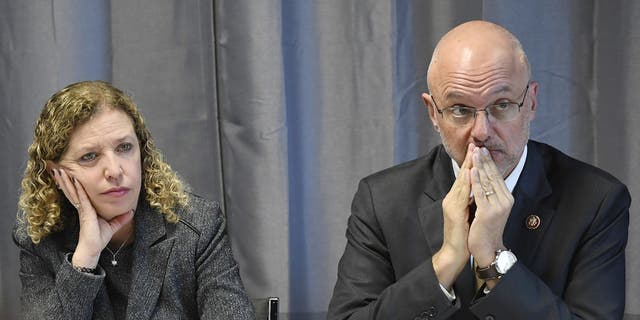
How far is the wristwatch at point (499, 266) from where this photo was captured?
6.05ft

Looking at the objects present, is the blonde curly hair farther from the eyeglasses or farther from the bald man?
the eyeglasses

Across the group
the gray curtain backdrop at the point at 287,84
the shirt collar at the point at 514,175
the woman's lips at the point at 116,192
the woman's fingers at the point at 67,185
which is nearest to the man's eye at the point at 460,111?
the shirt collar at the point at 514,175

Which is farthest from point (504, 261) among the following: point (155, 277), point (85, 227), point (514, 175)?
point (85, 227)

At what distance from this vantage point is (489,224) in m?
1.86

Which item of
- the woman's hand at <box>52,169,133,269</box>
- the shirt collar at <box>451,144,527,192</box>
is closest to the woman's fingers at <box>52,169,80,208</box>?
the woman's hand at <box>52,169,133,269</box>

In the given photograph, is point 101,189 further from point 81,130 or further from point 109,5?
point 109,5

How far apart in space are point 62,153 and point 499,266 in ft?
3.65

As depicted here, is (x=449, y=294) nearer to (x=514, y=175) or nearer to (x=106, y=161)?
(x=514, y=175)

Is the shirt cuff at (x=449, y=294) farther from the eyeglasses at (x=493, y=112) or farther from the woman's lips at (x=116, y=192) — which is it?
the woman's lips at (x=116, y=192)

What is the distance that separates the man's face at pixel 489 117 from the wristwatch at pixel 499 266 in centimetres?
Result: 19

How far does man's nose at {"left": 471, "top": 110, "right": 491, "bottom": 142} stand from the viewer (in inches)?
73.5

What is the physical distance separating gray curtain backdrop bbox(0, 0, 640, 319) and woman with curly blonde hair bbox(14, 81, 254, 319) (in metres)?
0.62

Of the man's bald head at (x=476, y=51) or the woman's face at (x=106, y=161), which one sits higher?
the man's bald head at (x=476, y=51)

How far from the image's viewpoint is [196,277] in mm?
2379
